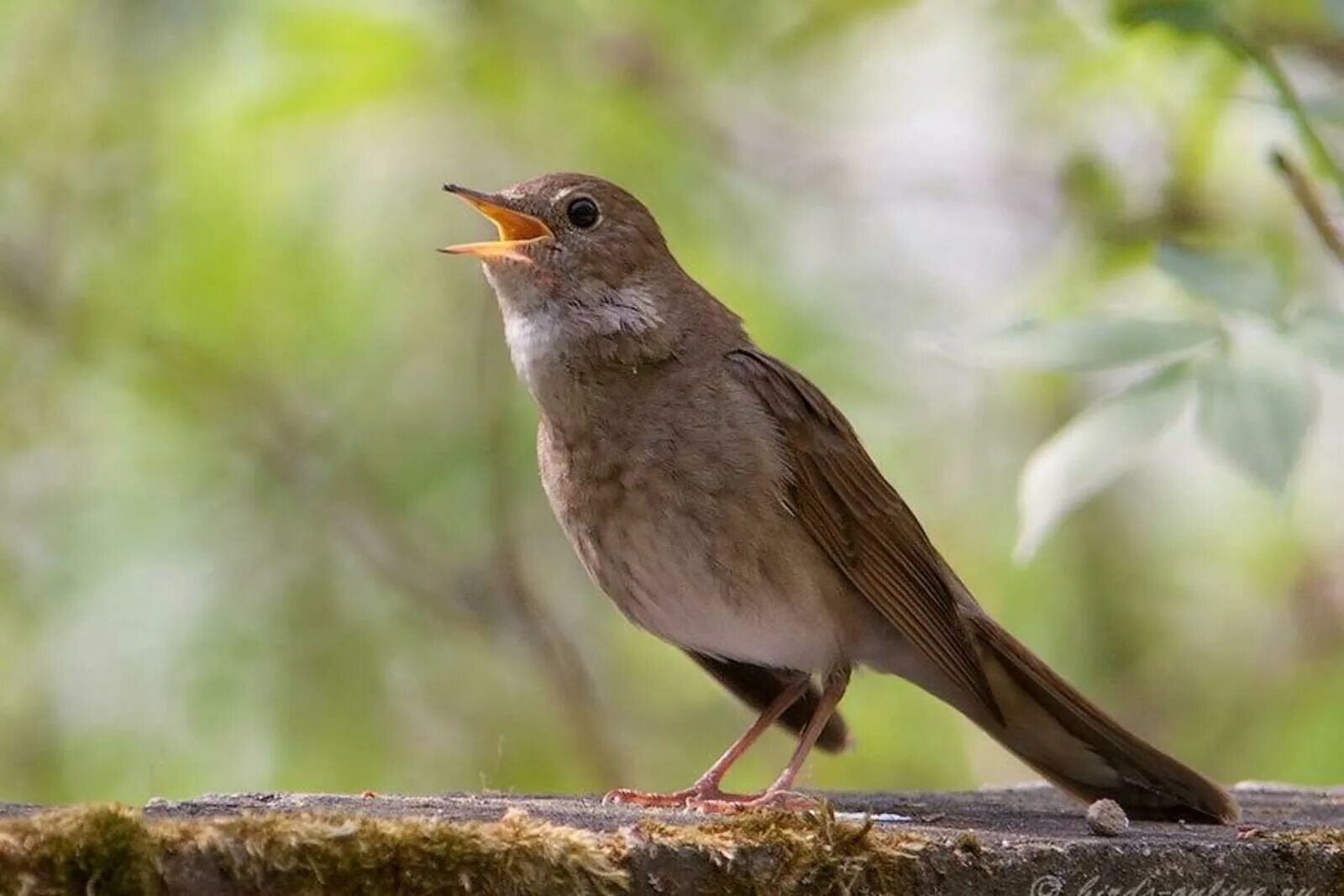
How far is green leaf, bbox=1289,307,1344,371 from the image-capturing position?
369cm

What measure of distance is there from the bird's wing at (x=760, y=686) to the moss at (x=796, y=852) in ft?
6.86

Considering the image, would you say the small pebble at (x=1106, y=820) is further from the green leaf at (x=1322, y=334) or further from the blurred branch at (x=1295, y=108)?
the blurred branch at (x=1295, y=108)

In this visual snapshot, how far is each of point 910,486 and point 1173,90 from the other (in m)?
2.52

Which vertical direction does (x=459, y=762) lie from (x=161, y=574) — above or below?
below

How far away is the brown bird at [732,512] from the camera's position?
4.30 metres

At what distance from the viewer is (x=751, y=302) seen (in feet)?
24.1

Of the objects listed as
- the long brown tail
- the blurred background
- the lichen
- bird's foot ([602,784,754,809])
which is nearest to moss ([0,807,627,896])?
bird's foot ([602,784,754,809])

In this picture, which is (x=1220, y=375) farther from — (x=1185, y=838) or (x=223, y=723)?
(x=223, y=723)

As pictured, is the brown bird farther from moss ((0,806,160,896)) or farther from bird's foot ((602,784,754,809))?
moss ((0,806,160,896))

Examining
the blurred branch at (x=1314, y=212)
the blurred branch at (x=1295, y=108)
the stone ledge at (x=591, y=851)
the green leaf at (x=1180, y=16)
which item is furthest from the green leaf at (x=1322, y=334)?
the stone ledge at (x=591, y=851)

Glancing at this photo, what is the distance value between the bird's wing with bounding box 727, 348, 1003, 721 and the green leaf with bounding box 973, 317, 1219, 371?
78 centimetres

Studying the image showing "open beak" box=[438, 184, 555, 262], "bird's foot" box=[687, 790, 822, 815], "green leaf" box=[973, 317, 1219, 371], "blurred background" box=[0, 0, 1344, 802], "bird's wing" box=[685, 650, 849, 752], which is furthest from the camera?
"blurred background" box=[0, 0, 1344, 802]

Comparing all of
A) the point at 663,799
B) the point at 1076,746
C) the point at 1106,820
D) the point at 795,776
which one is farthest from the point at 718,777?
the point at 1106,820

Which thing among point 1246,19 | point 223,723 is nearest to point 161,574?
point 223,723
